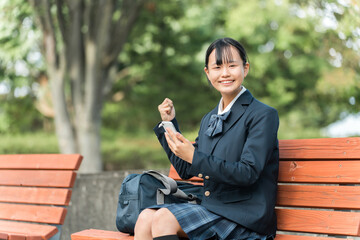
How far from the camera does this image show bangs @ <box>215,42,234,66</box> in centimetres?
260

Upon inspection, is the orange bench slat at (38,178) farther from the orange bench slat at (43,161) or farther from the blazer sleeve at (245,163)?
the blazer sleeve at (245,163)

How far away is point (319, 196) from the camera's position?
264cm

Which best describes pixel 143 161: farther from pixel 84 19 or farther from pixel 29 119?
pixel 84 19

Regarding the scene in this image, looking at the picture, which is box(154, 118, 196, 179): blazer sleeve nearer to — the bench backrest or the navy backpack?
the navy backpack

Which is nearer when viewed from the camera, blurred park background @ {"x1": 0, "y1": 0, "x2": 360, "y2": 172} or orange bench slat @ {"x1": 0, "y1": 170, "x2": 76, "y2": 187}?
orange bench slat @ {"x1": 0, "y1": 170, "x2": 76, "y2": 187}

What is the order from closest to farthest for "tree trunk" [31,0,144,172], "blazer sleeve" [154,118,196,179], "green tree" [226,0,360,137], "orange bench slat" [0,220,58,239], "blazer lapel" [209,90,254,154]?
"blazer lapel" [209,90,254,154]
"blazer sleeve" [154,118,196,179]
"orange bench slat" [0,220,58,239]
"tree trunk" [31,0,144,172]
"green tree" [226,0,360,137]

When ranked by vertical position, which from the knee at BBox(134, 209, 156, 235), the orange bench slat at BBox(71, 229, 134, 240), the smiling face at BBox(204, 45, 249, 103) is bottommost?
the orange bench slat at BBox(71, 229, 134, 240)

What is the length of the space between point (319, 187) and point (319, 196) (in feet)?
0.16

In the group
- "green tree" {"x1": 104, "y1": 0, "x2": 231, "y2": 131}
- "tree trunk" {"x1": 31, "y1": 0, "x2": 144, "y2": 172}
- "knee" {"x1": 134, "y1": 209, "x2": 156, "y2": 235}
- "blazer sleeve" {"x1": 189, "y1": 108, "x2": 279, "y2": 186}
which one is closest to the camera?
"blazer sleeve" {"x1": 189, "y1": 108, "x2": 279, "y2": 186}

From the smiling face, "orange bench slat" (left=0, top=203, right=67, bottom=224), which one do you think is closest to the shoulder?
the smiling face

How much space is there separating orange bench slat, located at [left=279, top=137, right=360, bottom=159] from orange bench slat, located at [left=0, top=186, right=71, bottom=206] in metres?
1.66

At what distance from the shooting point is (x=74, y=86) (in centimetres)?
945

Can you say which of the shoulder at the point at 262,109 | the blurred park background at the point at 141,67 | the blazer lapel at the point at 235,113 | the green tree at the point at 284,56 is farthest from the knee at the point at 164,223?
the green tree at the point at 284,56

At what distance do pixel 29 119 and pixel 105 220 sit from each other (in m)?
12.6
